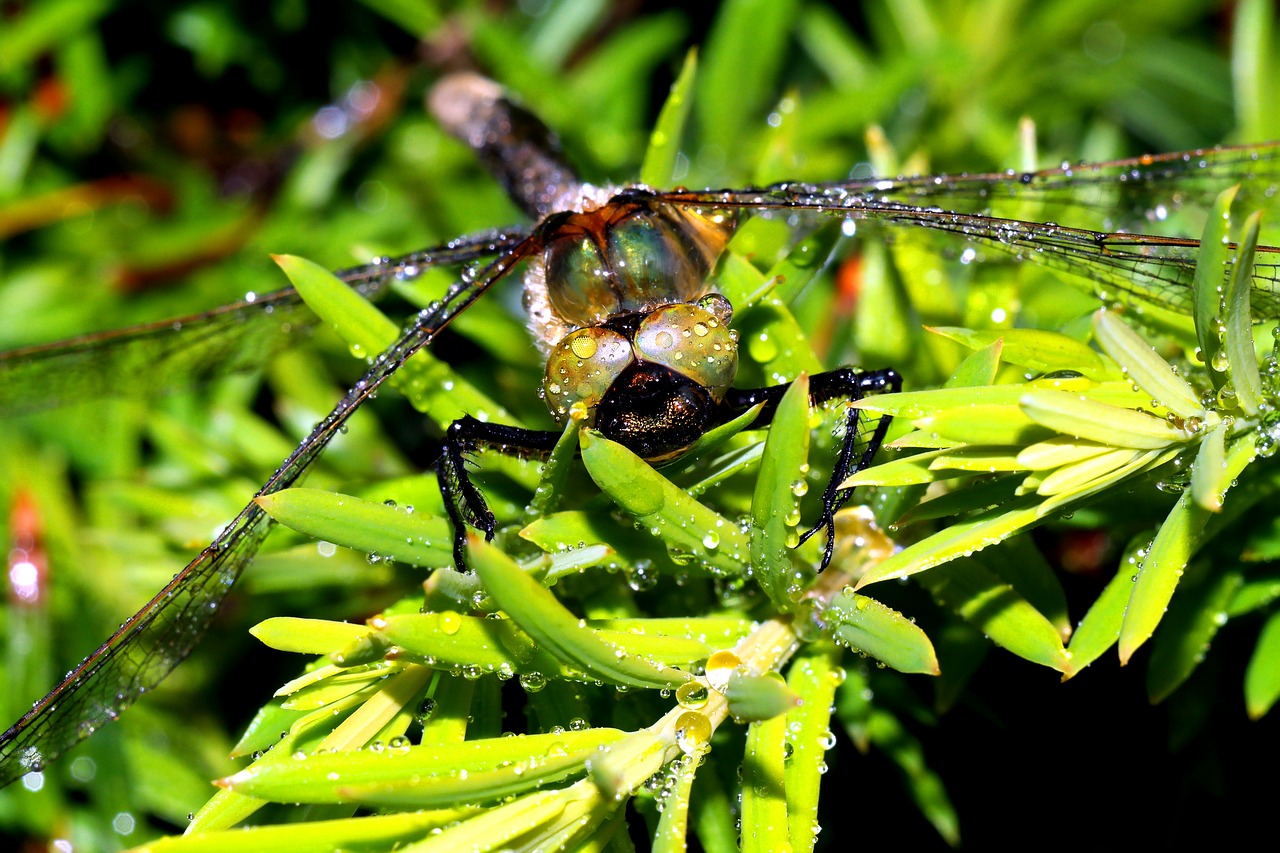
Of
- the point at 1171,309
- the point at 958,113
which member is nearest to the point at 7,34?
the point at 958,113

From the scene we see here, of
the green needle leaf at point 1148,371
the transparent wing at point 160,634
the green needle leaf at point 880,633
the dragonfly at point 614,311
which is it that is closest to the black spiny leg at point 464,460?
the dragonfly at point 614,311

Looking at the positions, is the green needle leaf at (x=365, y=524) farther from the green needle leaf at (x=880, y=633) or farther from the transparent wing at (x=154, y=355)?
the transparent wing at (x=154, y=355)

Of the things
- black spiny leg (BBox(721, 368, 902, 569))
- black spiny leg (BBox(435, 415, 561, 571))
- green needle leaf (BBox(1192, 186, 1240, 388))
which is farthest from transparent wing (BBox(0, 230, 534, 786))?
green needle leaf (BBox(1192, 186, 1240, 388))

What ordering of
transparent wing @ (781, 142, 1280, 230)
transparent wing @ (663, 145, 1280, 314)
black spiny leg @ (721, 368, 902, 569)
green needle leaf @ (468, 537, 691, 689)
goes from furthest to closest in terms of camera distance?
transparent wing @ (781, 142, 1280, 230), transparent wing @ (663, 145, 1280, 314), black spiny leg @ (721, 368, 902, 569), green needle leaf @ (468, 537, 691, 689)

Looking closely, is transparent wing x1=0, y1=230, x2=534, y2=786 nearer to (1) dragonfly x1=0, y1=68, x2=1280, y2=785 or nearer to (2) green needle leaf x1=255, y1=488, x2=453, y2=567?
(1) dragonfly x1=0, y1=68, x2=1280, y2=785

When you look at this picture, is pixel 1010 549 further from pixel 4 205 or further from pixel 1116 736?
pixel 4 205

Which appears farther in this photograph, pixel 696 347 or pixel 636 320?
pixel 636 320

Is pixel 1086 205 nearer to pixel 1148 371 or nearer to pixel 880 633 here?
pixel 1148 371

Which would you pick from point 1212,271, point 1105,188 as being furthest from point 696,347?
point 1105,188
